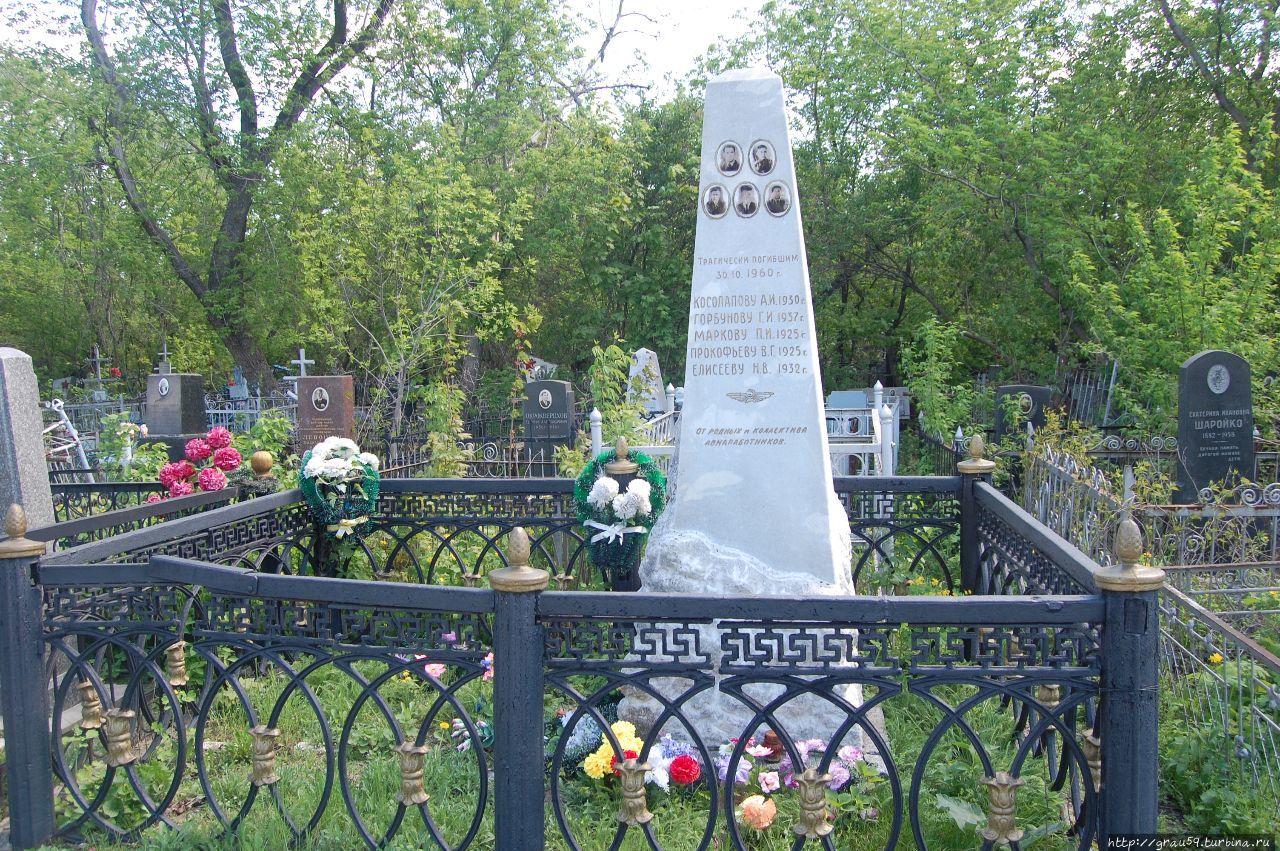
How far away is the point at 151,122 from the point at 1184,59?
19.2m

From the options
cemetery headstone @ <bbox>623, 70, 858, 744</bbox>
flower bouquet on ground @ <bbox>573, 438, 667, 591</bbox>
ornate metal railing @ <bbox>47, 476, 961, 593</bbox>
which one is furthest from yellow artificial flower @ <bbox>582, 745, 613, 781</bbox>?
ornate metal railing @ <bbox>47, 476, 961, 593</bbox>

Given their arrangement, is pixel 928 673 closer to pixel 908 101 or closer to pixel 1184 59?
pixel 908 101

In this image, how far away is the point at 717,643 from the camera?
397 centimetres

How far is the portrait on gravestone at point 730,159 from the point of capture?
4.18m

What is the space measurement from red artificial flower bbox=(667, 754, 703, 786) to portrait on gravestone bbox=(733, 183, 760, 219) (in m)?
2.50

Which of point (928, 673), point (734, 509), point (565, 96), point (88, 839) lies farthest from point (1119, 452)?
point (565, 96)

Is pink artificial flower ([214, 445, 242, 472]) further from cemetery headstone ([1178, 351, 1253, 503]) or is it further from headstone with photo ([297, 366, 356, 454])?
cemetery headstone ([1178, 351, 1253, 503])

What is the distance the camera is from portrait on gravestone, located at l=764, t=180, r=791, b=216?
Answer: 13.6 ft

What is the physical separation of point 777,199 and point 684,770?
2.63 meters

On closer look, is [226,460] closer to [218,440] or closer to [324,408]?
[218,440]

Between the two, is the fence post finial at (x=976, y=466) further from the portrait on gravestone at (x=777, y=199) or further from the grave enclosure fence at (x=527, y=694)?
the portrait on gravestone at (x=777, y=199)

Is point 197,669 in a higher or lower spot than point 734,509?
lower

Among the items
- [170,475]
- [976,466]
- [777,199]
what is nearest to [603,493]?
[777,199]

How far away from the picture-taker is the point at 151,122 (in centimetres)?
1630
